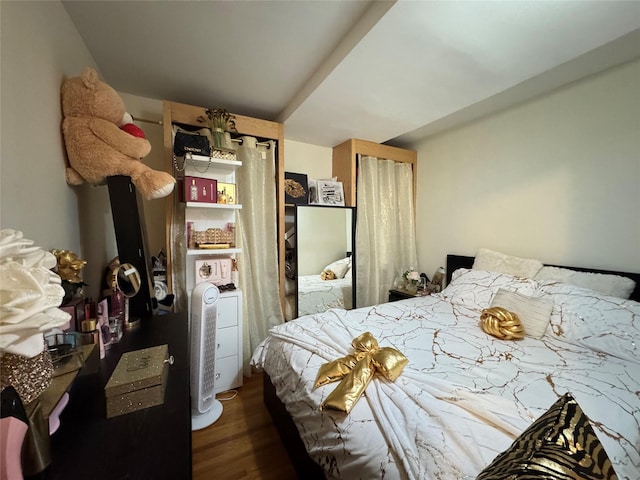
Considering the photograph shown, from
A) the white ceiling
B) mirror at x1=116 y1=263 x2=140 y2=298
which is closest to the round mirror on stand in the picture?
mirror at x1=116 y1=263 x2=140 y2=298

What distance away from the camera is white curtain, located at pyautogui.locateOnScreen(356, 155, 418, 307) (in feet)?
9.75

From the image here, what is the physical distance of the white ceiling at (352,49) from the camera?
1221 mm

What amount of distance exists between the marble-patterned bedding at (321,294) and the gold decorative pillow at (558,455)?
2224 mm

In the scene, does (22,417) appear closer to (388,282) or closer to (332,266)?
(332,266)

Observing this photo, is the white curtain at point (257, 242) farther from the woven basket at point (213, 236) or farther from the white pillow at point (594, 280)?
the white pillow at point (594, 280)

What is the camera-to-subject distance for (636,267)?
169cm

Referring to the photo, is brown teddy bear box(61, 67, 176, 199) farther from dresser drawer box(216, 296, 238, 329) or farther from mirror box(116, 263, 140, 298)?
dresser drawer box(216, 296, 238, 329)

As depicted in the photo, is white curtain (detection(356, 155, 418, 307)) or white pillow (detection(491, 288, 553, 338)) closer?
white pillow (detection(491, 288, 553, 338))

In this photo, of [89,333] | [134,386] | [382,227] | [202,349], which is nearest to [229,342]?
[202,349]

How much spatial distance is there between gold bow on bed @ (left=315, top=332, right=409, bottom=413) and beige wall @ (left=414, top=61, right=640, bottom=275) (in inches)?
76.0

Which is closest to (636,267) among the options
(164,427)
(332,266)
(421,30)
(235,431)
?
(421,30)

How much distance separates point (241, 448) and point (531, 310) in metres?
2.13

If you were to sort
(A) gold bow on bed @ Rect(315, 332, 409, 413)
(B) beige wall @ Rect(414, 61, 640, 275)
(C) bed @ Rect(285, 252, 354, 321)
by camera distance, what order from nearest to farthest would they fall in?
1. (A) gold bow on bed @ Rect(315, 332, 409, 413)
2. (B) beige wall @ Rect(414, 61, 640, 275)
3. (C) bed @ Rect(285, 252, 354, 321)

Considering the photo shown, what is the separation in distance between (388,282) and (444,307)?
3.22 ft
